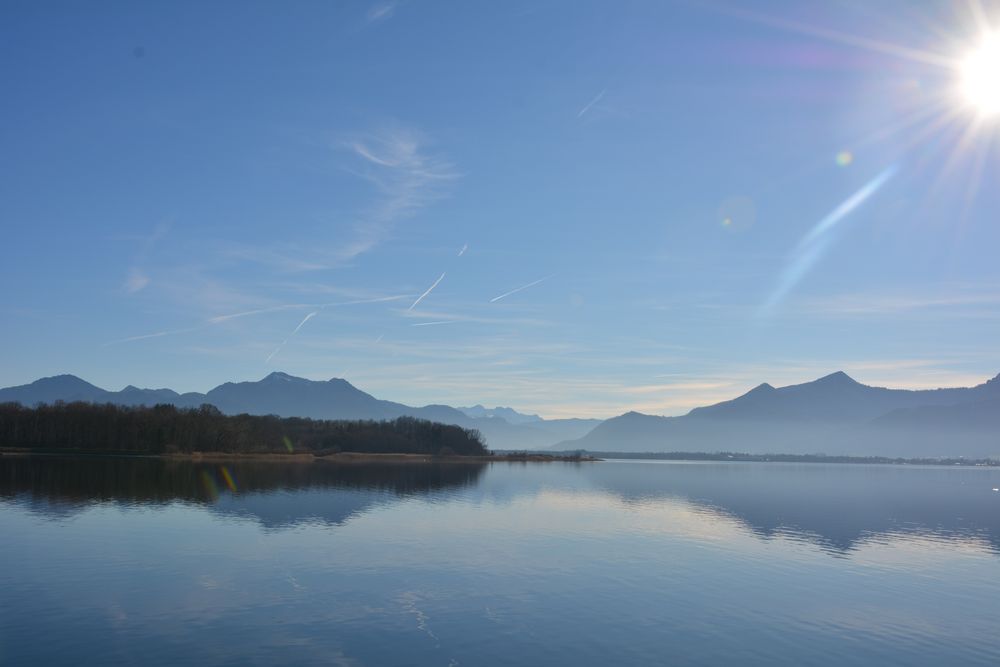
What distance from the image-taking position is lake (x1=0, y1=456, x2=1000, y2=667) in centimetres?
3378

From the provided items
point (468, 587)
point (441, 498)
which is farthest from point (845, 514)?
point (468, 587)

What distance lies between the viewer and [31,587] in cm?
4181

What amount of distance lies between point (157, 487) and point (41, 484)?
17472 millimetres

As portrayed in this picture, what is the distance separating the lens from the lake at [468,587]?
3378 centimetres

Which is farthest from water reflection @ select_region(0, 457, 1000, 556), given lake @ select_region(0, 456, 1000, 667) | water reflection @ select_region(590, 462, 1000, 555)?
lake @ select_region(0, 456, 1000, 667)

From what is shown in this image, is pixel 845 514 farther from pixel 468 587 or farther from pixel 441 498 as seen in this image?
pixel 468 587

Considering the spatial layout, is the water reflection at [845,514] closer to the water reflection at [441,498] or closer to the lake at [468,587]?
the water reflection at [441,498]

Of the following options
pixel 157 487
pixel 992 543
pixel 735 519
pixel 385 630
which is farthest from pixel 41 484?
pixel 992 543

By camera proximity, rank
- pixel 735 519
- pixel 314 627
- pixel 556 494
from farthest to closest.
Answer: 1. pixel 556 494
2. pixel 735 519
3. pixel 314 627

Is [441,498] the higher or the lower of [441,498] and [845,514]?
the higher

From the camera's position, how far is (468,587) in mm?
47375

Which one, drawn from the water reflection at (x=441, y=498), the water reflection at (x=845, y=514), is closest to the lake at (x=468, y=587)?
the water reflection at (x=845, y=514)

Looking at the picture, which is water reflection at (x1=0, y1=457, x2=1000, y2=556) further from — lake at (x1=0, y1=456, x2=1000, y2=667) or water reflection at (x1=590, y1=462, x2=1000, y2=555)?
lake at (x1=0, y1=456, x2=1000, y2=667)

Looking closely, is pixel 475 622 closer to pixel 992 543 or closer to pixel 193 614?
pixel 193 614
